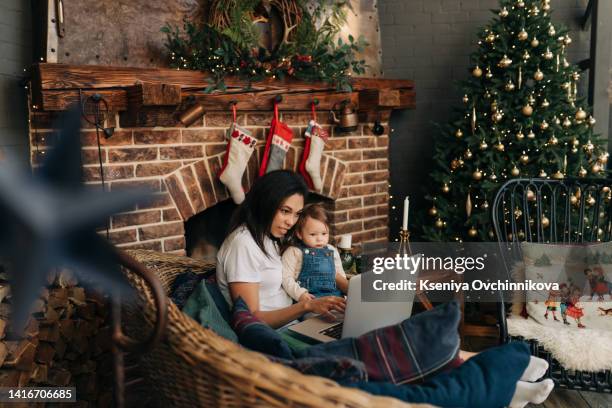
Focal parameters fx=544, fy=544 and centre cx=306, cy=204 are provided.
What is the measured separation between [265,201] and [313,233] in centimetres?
38

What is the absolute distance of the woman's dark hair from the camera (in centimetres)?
203

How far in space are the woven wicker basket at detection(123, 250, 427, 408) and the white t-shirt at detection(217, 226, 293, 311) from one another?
0.41 meters

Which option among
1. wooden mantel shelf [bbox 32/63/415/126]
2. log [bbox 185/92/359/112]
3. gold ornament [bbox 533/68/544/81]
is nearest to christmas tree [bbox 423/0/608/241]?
gold ornament [bbox 533/68/544/81]

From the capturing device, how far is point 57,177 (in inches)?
34.0

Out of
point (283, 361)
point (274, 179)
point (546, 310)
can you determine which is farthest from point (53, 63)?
point (546, 310)

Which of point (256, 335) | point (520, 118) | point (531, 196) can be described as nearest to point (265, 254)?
point (256, 335)

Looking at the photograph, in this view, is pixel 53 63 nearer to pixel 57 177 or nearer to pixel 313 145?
pixel 313 145

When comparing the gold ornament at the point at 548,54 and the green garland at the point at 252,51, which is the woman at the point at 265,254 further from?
the gold ornament at the point at 548,54

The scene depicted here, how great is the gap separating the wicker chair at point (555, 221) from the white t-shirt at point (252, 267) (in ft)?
2.98

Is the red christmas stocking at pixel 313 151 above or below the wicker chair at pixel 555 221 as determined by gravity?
above

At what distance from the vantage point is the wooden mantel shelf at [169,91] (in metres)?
2.25

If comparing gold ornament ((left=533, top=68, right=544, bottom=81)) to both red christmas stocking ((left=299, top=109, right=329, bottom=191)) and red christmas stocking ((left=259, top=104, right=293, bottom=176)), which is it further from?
red christmas stocking ((left=259, top=104, right=293, bottom=176))

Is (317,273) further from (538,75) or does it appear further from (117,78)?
(538,75)

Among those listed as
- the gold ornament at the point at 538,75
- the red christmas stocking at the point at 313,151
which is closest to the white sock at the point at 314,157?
the red christmas stocking at the point at 313,151
